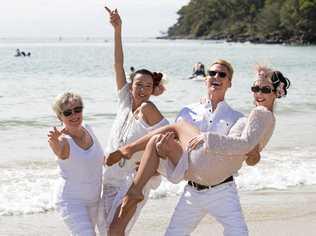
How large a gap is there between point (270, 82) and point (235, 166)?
2.15ft

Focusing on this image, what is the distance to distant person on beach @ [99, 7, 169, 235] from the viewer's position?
18.0 ft

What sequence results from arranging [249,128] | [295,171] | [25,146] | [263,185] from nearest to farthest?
[249,128] → [263,185] → [295,171] → [25,146]

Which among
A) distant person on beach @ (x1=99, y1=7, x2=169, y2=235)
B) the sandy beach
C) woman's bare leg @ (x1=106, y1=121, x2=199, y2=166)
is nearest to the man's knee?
distant person on beach @ (x1=99, y1=7, x2=169, y2=235)

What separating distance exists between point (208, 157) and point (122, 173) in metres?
0.75

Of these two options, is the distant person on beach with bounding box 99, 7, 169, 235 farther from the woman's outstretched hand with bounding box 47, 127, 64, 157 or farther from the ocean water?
the ocean water

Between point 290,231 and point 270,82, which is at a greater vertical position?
point 270,82

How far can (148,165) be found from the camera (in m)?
5.17

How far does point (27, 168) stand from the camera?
39.9ft

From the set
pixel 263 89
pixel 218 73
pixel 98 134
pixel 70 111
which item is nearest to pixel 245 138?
pixel 263 89

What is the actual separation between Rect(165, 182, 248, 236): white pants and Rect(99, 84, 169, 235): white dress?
31 cm

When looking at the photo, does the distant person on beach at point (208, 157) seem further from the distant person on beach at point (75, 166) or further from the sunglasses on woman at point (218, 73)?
the distant person on beach at point (75, 166)

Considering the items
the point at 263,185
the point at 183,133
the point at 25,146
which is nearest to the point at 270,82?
the point at 183,133

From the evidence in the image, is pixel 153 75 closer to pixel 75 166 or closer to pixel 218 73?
pixel 218 73

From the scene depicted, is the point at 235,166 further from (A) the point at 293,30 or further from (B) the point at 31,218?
(A) the point at 293,30
